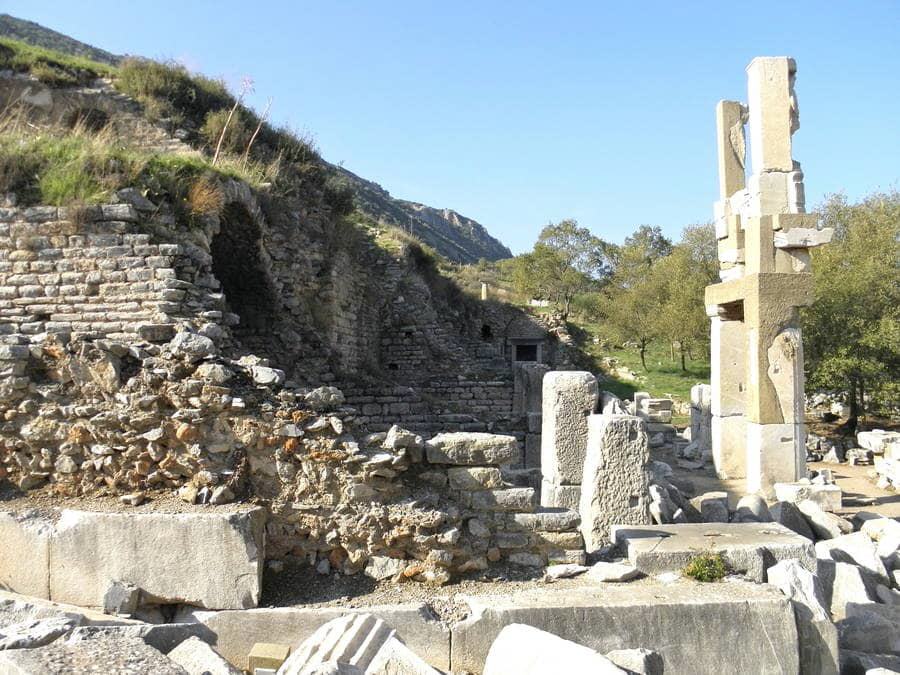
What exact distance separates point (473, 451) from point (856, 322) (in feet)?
44.4

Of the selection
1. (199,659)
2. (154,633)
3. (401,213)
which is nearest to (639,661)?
(199,659)

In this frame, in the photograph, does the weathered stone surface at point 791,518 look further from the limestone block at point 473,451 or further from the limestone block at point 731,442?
the limestone block at point 473,451

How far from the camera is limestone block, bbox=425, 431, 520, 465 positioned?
479 centimetres

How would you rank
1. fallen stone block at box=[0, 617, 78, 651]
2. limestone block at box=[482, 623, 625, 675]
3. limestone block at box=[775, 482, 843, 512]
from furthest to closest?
limestone block at box=[775, 482, 843, 512], limestone block at box=[482, 623, 625, 675], fallen stone block at box=[0, 617, 78, 651]

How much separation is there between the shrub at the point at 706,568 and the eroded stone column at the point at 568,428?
2190 millimetres

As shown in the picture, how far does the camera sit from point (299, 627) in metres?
4.08

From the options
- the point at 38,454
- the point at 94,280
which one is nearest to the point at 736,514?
the point at 38,454


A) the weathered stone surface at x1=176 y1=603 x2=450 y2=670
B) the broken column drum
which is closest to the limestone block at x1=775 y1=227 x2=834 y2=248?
the broken column drum

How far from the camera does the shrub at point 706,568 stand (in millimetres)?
4605

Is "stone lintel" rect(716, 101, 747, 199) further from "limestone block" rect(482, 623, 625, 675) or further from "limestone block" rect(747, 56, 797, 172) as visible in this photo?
"limestone block" rect(482, 623, 625, 675)

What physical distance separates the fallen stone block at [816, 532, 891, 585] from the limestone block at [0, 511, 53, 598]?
6.61 metres

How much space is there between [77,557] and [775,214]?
9821 mm

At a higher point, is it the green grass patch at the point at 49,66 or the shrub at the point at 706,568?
the green grass patch at the point at 49,66

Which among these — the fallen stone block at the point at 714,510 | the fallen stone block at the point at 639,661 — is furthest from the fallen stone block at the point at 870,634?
the fallen stone block at the point at 639,661
